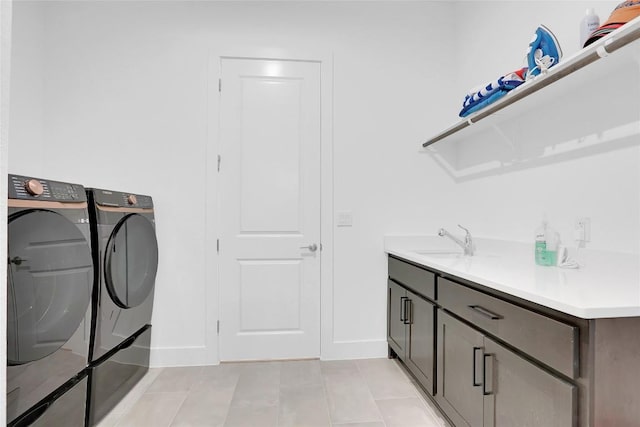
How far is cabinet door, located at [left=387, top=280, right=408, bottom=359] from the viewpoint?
227 centimetres

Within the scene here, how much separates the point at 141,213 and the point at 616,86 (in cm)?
257

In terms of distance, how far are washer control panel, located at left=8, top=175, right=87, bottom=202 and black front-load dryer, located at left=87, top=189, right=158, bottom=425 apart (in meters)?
0.19

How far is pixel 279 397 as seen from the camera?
2.03 m

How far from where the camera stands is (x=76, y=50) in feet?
8.09

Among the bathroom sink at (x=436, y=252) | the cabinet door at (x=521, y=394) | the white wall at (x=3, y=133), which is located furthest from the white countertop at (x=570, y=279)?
the white wall at (x=3, y=133)

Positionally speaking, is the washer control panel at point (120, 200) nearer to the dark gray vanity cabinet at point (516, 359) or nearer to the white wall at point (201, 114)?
the white wall at point (201, 114)

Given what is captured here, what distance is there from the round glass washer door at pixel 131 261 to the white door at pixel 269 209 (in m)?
0.48

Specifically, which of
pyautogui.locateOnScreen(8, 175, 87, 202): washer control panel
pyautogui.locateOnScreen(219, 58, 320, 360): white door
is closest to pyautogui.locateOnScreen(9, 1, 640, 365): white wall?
pyautogui.locateOnScreen(219, 58, 320, 360): white door

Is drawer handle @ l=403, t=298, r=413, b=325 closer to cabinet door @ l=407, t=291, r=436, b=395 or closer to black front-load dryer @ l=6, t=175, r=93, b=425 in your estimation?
cabinet door @ l=407, t=291, r=436, b=395

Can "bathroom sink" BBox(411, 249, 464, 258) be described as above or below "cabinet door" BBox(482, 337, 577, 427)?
above

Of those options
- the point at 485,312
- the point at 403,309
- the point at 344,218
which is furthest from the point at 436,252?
the point at 485,312

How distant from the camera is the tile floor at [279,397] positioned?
1.80m

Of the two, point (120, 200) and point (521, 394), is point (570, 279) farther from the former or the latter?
point (120, 200)

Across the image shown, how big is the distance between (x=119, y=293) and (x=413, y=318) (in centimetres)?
169
